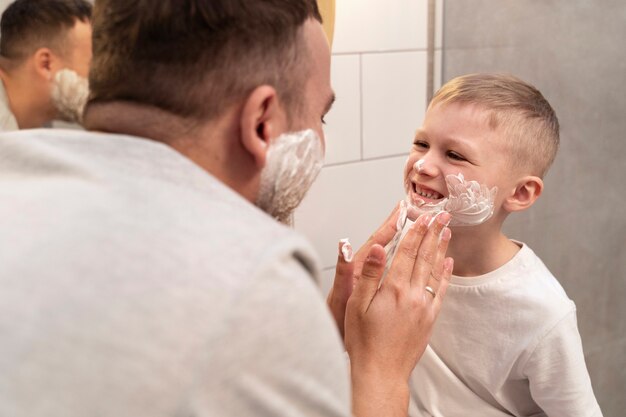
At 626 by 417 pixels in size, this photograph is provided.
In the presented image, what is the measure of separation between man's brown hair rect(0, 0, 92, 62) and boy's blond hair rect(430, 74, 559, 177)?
651mm

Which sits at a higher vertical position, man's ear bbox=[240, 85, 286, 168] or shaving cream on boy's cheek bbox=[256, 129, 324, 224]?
man's ear bbox=[240, 85, 286, 168]

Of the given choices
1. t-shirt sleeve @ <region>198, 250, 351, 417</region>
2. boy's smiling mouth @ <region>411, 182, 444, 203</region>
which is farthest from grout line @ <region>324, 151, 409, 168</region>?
t-shirt sleeve @ <region>198, 250, 351, 417</region>

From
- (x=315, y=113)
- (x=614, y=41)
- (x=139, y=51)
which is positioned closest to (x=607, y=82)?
(x=614, y=41)

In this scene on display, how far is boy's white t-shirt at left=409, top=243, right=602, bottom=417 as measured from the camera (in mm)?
1035

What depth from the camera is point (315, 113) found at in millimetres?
694

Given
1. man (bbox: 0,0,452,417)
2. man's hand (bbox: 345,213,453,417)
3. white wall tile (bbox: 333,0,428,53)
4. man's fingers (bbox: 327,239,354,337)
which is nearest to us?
man (bbox: 0,0,452,417)

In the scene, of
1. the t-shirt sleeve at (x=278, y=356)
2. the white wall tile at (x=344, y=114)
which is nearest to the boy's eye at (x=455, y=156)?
the white wall tile at (x=344, y=114)

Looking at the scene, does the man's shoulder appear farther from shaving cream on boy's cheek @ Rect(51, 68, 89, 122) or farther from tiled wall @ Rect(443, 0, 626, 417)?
tiled wall @ Rect(443, 0, 626, 417)

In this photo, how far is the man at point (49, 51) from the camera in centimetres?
108

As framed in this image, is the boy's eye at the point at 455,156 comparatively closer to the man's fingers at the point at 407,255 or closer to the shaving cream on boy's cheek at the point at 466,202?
the shaving cream on boy's cheek at the point at 466,202

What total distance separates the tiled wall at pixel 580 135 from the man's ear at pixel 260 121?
3.38 ft

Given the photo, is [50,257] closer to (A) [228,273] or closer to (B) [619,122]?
(A) [228,273]

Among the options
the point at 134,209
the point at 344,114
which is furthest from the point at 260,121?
the point at 344,114

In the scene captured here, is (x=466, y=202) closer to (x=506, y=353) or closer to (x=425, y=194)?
(x=425, y=194)
